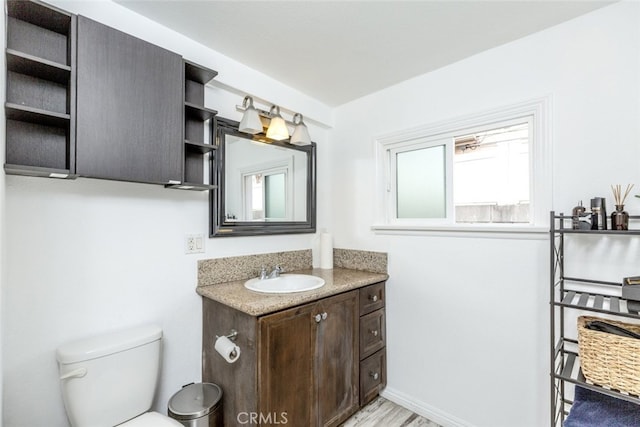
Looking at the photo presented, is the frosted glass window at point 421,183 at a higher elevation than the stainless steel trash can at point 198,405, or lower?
higher

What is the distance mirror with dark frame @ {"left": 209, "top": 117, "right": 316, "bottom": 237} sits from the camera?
1.82m

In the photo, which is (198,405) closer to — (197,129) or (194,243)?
(194,243)

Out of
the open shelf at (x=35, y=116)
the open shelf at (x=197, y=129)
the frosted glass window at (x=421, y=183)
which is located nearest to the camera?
the open shelf at (x=35, y=116)

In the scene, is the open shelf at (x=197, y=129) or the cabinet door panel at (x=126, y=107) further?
the open shelf at (x=197, y=129)

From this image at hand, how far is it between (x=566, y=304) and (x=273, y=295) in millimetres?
1345

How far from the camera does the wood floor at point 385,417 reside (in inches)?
73.2

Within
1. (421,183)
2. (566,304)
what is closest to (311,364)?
(566,304)

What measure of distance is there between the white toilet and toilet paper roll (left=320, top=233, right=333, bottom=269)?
128 cm

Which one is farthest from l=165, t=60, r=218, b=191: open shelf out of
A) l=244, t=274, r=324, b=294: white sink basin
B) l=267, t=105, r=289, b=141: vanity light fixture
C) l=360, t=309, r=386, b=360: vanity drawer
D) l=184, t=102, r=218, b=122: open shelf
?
l=360, t=309, r=386, b=360: vanity drawer

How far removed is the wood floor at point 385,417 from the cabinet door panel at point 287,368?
1.49 ft

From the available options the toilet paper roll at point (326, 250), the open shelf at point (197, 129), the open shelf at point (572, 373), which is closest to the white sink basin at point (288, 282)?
the toilet paper roll at point (326, 250)

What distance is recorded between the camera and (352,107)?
243 centimetres

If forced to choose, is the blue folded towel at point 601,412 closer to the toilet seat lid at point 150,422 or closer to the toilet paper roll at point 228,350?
the toilet paper roll at point 228,350

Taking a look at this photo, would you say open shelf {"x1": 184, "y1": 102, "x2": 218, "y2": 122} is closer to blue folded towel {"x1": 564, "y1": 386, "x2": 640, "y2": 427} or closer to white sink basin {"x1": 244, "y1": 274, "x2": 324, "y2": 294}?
white sink basin {"x1": 244, "y1": 274, "x2": 324, "y2": 294}
